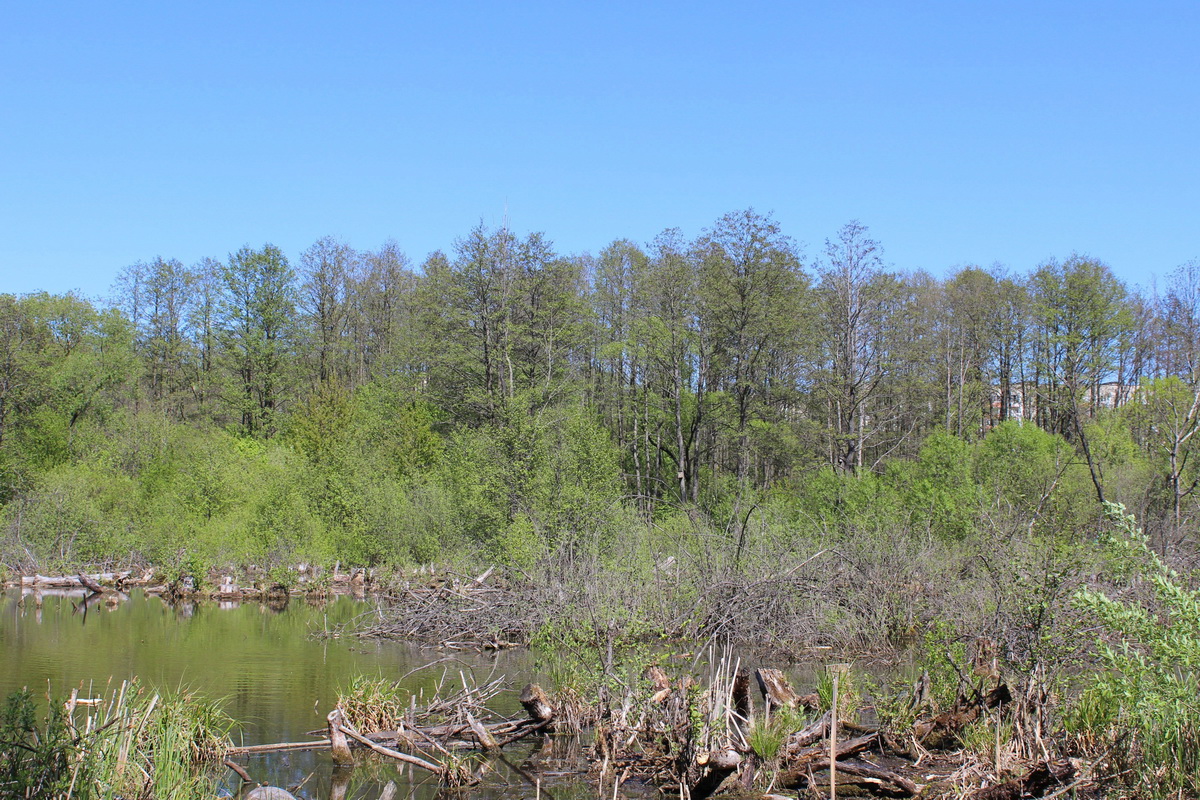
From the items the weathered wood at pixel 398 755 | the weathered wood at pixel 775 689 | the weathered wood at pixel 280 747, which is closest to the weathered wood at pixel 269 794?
the weathered wood at pixel 398 755

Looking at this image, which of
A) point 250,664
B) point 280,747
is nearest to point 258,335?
point 250,664

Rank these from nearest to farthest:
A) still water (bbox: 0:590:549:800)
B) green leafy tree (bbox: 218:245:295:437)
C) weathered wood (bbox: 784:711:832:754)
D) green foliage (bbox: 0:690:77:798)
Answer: green foliage (bbox: 0:690:77:798), weathered wood (bbox: 784:711:832:754), still water (bbox: 0:590:549:800), green leafy tree (bbox: 218:245:295:437)

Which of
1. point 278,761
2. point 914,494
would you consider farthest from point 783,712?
point 914,494

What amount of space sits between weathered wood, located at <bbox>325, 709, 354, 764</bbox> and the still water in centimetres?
16

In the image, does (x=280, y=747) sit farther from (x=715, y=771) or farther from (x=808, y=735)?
(x=808, y=735)

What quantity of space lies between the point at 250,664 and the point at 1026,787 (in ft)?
42.9

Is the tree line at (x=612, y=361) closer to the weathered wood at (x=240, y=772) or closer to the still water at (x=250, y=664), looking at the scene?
the still water at (x=250, y=664)

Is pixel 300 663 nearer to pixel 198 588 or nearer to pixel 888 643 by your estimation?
pixel 888 643

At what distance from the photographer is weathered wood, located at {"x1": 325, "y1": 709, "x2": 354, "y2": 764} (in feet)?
32.9

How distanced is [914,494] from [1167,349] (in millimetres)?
19608

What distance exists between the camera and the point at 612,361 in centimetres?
4569

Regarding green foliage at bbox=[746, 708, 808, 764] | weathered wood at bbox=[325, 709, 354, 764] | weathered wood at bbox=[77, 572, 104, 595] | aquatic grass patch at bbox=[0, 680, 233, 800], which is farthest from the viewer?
weathered wood at bbox=[77, 572, 104, 595]

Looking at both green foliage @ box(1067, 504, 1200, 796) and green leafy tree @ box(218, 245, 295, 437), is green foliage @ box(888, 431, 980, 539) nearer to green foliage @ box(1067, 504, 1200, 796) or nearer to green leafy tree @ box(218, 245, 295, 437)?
green foliage @ box(1067, 504, 1200, 796)

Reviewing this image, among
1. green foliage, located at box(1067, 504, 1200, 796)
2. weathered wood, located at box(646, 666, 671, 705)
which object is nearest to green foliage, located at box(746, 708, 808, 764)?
weathered wood, located at box(646, 666, 671, 705)
